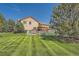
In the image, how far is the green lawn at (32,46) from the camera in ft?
8.28

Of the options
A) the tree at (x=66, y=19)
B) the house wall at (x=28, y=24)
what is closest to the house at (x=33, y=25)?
the house wall at (x=28, y=24)

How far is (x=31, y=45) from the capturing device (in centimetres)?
255

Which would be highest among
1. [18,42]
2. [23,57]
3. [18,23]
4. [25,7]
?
[25,7]

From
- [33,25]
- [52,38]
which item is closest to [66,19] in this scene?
[52,38]

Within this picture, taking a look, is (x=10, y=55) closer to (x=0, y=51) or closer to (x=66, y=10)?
(x=0, y=51)

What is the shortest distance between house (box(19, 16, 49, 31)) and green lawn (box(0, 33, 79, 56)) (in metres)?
0.10

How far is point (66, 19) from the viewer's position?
8.58ft

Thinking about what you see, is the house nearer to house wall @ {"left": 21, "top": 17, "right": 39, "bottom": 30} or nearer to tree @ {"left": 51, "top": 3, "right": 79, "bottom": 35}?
house wall @ {"left": 21, "top": 17, "right": 39, "bottom": 30}

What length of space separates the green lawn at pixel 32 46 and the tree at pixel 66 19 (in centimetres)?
15

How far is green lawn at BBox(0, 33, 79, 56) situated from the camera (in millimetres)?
2523

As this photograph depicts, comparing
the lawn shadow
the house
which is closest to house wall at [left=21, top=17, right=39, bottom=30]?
the house

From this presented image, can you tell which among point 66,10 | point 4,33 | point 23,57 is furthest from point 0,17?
point 66,10

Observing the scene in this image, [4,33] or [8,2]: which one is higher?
[8,2]

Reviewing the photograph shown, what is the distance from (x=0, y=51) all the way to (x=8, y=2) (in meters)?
0.58
